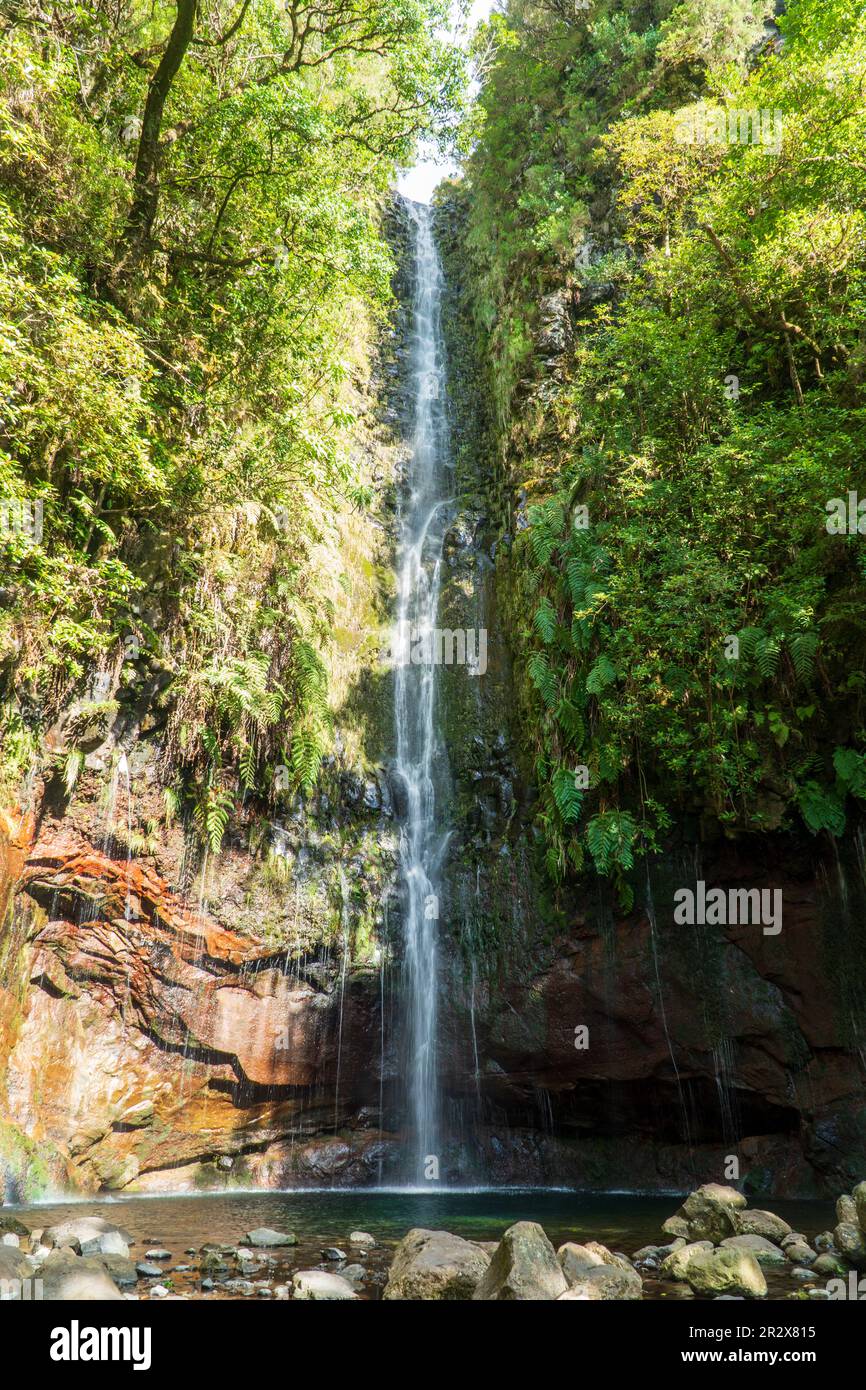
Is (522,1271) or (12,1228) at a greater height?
(522,1271)

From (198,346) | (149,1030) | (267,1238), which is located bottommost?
(267,1238)

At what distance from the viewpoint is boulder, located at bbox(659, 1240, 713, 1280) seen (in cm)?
588

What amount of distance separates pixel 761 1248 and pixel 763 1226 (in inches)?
28.9

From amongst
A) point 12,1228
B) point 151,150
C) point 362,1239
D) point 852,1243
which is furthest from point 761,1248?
point 151,150

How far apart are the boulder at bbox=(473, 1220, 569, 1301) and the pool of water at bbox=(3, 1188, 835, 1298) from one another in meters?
0.94

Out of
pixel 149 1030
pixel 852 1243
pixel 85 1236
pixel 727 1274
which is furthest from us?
pixel 149 1030

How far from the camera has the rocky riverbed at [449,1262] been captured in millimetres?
5047

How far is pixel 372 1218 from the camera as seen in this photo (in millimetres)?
8609

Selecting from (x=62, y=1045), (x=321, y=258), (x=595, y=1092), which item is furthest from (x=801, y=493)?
(x=62, y=1045)

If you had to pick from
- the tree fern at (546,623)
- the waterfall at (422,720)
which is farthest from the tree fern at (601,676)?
the waterfall at (422,720)

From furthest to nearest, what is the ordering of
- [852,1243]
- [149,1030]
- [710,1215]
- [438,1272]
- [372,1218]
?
[149,1030]
[372,1218]
[710,1215]
[852,1243]
[438,1272]

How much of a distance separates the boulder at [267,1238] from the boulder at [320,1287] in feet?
4.88

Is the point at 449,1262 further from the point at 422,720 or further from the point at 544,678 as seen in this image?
the point at 422,720

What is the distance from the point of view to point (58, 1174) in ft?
30.7
